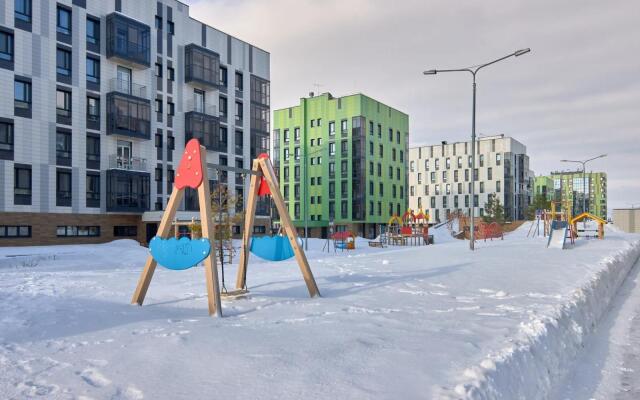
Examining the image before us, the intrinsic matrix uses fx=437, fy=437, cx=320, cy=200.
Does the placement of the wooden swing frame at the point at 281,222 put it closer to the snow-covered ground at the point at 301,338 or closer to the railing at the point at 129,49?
the snow-covered ground at the point at 301,338

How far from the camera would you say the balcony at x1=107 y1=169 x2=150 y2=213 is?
33.3m

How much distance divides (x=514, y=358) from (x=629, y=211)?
2608 inches

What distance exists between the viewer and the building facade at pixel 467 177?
87.3 meters

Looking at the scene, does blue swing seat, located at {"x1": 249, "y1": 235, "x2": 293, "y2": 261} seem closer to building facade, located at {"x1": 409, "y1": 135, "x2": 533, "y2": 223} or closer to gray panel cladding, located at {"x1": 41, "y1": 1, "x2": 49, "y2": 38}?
gray panel cladding, located at {"x1": 41, "y1": 1, "x2": 49, "y2": 38}

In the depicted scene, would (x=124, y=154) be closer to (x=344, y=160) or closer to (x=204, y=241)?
(x=204, y=241)

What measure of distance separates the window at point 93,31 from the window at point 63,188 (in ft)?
33.5

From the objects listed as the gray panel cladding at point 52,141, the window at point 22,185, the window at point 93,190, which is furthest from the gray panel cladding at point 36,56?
the window at point 93,190

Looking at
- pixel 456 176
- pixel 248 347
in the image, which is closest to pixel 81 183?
pixel 248 347

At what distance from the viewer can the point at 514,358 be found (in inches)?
200

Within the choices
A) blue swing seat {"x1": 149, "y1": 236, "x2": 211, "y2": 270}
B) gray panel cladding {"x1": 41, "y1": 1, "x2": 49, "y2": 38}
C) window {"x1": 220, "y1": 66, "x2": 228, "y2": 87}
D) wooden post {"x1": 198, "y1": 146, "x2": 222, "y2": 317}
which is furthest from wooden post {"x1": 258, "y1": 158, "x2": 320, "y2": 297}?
window {"x1": 220, "y1": 66, "x2": 228, "y2": 87}

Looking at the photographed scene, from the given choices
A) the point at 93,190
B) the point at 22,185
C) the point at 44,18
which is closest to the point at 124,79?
the point at 44,18

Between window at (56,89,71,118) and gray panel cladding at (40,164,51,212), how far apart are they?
157 inches

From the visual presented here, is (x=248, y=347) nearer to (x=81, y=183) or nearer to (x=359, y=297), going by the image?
(x=359, y=297)

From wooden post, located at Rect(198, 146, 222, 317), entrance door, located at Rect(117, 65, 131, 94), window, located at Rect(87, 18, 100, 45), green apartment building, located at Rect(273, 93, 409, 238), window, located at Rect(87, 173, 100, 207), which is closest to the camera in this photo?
wooden post, located at Rect(198, 146, 222, 317)
